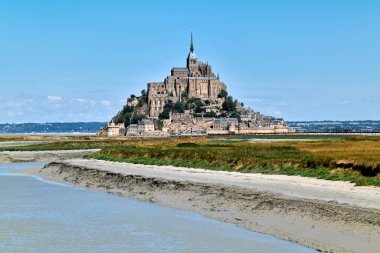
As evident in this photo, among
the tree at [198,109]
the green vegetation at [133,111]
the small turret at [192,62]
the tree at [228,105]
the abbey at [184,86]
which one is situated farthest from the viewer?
the small turret at [192,62]

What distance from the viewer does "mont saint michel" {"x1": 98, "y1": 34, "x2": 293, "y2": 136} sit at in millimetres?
167500

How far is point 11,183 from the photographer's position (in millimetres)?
36438

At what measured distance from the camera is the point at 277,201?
20109mm

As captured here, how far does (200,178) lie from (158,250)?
44.2 feet

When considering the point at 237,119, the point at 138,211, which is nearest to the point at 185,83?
the point at 237,119

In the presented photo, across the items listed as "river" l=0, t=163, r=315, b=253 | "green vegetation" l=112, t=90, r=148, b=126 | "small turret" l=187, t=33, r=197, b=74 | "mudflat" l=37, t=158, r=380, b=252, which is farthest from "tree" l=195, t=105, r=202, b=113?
"river" l=0, t=163, r=315, b=253

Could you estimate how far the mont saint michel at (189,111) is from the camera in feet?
550

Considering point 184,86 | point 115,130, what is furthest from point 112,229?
point 184,86

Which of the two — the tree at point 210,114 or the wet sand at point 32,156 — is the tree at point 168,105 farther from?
the wet sand at point 32,156

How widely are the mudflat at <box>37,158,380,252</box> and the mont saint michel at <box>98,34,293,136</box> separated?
432 feet

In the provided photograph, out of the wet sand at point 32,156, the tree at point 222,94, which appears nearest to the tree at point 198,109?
the tree at point 222,94

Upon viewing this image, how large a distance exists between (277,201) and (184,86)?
169 m

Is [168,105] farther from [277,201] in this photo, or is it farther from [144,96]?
[277,201]

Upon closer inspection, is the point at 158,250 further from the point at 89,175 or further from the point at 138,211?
the point at 89,175
